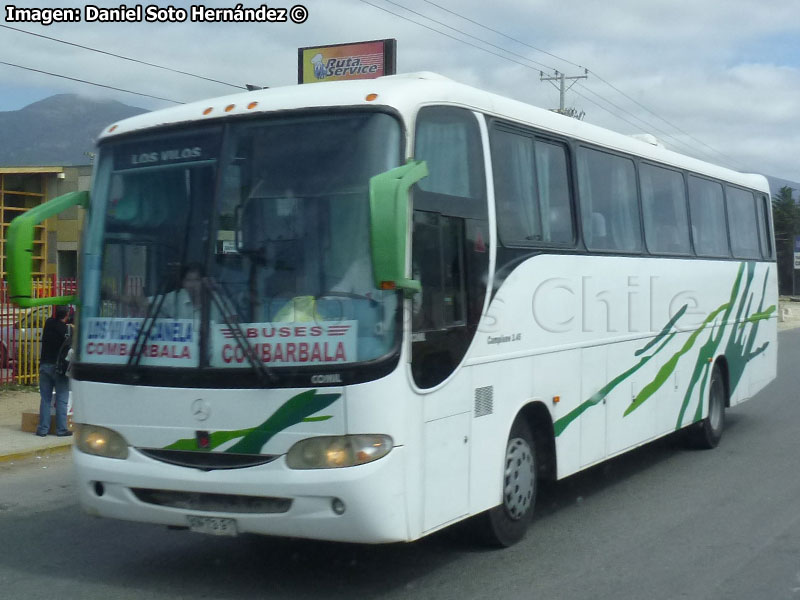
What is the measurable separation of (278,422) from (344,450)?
42 centimetres

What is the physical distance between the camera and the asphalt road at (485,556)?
638 centimetres

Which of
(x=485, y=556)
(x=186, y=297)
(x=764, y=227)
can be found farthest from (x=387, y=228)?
(x=764, y=227)

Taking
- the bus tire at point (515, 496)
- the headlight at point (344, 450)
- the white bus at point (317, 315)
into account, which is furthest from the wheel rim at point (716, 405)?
the headlight at point (344, 450)

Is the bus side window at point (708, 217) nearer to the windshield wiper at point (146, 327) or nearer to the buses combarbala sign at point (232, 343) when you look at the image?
the buses combarbala sign at point (232, 343)

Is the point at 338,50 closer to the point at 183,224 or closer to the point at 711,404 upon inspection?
the point at 711,404

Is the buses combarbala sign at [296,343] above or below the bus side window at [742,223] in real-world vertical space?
below

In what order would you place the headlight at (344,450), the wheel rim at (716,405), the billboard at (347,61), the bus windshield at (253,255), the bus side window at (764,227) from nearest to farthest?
the headlight at (344,450) → the bus windshield at (253,255) → the wheel rim at (716,405) → the bus side window at (764,227) → the billboard at (347,61)

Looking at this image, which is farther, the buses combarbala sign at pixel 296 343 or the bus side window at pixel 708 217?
the bus side window at pixel 708 217

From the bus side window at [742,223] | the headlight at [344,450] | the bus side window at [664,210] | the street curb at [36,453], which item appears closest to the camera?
the headlight at [344,450]

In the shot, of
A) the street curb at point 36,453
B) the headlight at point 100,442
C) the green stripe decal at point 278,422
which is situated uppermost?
the green stripe decal at point 278,422

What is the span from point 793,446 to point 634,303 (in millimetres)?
3849

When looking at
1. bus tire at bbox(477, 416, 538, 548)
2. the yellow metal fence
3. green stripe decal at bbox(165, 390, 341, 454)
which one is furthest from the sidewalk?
bus tire at bbox(477, 416, 538, 548)

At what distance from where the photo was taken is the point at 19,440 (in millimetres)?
12602

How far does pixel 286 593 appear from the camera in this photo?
6.33 meters
